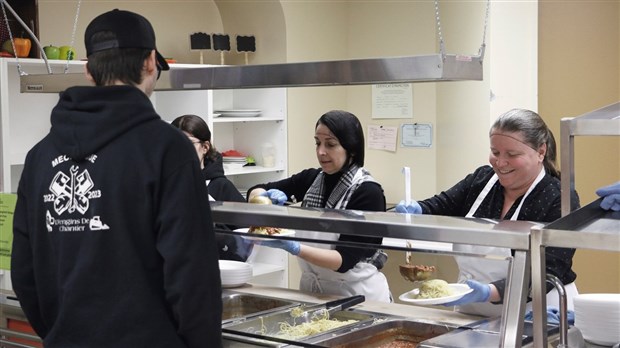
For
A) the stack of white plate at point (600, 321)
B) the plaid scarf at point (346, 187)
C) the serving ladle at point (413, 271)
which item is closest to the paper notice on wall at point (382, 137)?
the plaid scarf at point (346, 187)

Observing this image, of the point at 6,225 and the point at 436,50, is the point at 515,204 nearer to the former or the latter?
the point at 6,225

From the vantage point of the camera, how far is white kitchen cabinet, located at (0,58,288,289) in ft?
15.5

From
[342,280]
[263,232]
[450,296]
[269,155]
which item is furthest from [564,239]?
[269,155]

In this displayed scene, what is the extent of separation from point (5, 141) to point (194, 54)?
5.98ft

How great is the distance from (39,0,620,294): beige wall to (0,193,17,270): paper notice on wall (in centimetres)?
256

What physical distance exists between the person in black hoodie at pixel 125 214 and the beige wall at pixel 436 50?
11.3 ft

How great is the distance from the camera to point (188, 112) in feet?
18.7

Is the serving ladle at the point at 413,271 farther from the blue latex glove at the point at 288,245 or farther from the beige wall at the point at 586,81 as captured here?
the beige wall at the point at 586,81

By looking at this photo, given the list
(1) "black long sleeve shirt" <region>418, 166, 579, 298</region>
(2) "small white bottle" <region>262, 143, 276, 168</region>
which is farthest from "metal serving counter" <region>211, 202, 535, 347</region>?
(2) "small white bottle" <region>262, 143, 276, 168</region>

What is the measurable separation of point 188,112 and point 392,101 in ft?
4.94

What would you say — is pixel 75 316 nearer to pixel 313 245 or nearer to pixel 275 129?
pixel 313 245

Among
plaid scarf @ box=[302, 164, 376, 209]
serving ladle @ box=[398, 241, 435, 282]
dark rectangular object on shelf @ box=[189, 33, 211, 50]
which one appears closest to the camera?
serving ladle @ box=[398, 241, 435, 282]

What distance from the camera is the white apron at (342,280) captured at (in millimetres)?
2340

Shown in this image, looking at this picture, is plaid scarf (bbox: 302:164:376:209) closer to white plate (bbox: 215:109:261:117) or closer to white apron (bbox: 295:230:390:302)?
white apron (bbox: 295:230:390:302)
